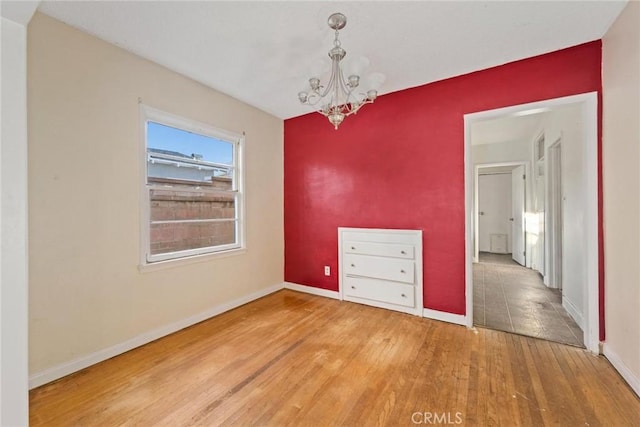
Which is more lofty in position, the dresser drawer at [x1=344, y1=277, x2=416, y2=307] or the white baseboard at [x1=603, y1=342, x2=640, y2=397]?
the dresser drawer at [x1=344, y1=277, x2=416, y2=307]

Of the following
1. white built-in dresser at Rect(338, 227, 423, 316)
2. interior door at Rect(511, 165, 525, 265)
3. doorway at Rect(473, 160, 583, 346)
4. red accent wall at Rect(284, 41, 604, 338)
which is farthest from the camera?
interior door at Rect(511, 165, 525, 265)

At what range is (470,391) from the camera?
1730 mm

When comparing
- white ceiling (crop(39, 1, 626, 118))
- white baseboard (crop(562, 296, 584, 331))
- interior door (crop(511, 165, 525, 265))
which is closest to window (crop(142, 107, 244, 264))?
white ceiling (crop(39, 1, 626, 118))

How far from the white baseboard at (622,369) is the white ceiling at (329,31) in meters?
2.43

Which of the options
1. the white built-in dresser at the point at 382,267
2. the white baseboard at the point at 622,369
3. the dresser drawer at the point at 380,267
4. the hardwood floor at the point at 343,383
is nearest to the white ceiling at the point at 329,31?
the white built-in dresser at the point at 382,267

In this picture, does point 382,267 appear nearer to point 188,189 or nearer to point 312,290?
point 312,290

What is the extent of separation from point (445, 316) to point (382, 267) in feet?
2.68

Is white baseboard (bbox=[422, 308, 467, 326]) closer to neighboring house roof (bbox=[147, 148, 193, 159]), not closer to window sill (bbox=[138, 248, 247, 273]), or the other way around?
window sill (bbox=[138, 248, 247, 273])

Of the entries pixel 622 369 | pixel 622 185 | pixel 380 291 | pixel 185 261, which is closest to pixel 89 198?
pixel 185 261

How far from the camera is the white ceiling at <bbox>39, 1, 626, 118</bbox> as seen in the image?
1.81 meters

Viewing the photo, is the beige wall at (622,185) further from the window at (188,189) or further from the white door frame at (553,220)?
the window at (188,189)

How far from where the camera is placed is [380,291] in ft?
10.5

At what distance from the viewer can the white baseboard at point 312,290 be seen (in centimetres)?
359

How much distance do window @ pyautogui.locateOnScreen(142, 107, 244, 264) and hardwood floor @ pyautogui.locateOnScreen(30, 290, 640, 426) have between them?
0.93 m
